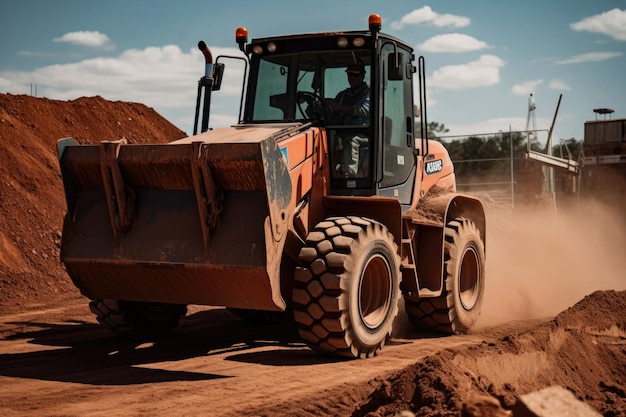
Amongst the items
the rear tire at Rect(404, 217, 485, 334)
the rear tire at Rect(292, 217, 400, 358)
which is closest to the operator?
the rear tire at Rect(292, 217, 400, 358)

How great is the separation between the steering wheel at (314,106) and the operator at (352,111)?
70mm

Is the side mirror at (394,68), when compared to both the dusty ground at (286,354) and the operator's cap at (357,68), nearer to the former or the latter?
the operator's cap at (357,68)

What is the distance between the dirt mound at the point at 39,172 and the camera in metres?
15.0

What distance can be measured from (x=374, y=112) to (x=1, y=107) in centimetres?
1329

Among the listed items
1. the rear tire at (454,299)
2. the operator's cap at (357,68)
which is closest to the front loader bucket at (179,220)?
the operator's cap at (357,68)

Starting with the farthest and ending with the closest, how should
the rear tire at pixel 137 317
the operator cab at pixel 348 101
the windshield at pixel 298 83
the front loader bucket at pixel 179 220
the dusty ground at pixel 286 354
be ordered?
the windshield at pixel 298 83, the rear tire at pixel 137 317, the operator cab at pixel 348 101, the front loader bucket at pixel 179 220, the dusty ground at pixel 286 354

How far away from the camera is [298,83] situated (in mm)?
9617

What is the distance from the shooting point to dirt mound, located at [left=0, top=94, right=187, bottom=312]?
15.0 metres

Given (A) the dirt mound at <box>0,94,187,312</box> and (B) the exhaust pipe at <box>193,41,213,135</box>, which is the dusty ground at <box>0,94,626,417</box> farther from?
(B) the exhaust pipe at <box>193,41,213,135</box>

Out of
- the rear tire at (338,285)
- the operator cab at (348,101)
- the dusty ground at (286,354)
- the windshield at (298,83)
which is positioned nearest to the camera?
the dusty ground at (286,354)

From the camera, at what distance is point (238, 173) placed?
25.6 ft

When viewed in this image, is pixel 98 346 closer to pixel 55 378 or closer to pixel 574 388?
pixel 55 378

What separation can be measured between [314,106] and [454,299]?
2.87m

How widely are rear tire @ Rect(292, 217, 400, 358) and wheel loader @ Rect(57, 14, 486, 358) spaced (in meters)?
0.01
